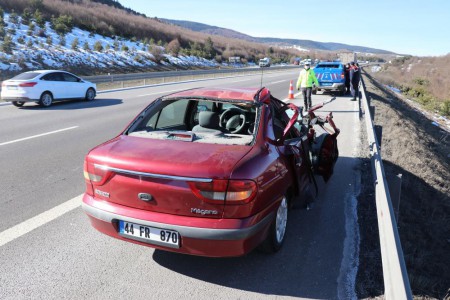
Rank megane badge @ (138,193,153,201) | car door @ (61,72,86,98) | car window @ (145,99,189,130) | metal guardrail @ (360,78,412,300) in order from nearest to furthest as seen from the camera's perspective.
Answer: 1. metal guardrail @ (360,78,412,300)
2. megane badge @ (138,193,153,201)
3. car window @ (145,99,189,130)
4. car door @ (61,72,86,98)

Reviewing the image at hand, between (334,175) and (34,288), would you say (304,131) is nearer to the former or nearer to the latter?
(334,175)

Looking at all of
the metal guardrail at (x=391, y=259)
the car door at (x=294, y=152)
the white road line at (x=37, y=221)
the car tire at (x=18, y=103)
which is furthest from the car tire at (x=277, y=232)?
the car tire at (x=18, y=103)

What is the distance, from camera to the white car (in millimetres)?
13617

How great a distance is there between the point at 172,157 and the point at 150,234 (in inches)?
25.5

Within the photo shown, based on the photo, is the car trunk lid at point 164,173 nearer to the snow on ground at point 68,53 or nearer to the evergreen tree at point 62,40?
the snow on ground at point 68,53

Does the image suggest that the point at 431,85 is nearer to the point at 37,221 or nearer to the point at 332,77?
the point at 332,77

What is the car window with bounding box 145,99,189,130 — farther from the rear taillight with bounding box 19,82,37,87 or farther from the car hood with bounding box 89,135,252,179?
the rear taillight with bounding box 19,82,37,87

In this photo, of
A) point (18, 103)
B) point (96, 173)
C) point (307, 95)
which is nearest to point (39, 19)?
point (18, 103)

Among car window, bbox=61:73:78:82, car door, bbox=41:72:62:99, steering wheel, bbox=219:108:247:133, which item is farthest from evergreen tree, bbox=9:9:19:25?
steering wheel, bbox=219:108:247:133

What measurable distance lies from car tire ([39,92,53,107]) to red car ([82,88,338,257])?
1159 centimetres

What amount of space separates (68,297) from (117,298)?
1.25 feet

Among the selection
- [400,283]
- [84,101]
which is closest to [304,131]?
[400,283]

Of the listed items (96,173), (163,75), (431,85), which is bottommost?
(163,75)

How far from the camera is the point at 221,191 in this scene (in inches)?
119
